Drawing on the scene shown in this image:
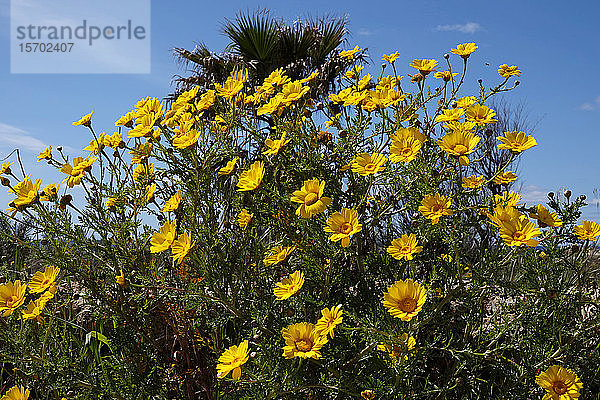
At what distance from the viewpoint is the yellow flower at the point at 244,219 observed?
1.66 metres

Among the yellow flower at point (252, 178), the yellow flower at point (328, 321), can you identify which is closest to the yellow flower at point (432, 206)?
the yellow flower at point (328, 321)

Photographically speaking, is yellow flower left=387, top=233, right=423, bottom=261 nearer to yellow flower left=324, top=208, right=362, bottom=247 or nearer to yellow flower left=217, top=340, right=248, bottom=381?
yellow flower left=324, top=208, right=362, bottom=247

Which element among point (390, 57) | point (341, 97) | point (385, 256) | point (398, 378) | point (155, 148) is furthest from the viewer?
point (390, 57)

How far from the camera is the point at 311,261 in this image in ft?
5.25

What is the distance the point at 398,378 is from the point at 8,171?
1621mm

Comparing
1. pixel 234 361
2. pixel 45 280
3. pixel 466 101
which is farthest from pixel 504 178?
pixel 45 280

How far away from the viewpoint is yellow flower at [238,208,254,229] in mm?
1658

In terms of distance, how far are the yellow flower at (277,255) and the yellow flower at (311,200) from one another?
0.17 meters

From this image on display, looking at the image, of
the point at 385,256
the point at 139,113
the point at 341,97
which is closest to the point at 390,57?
the point at 341,97

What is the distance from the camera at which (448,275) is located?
5.17ft

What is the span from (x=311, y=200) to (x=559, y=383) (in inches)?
33.4

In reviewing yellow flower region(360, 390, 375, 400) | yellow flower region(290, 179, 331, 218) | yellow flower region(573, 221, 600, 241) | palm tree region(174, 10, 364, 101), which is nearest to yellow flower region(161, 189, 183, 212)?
yellow flower region(290, 179, 331, 218)

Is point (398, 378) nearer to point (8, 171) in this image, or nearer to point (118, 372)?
point (118, 372)

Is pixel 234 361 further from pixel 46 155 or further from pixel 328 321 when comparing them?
pixel 46 155
